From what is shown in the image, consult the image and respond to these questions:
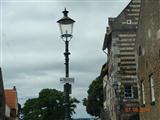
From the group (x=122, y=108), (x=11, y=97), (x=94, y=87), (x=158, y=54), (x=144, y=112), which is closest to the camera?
(x=158, y=54)

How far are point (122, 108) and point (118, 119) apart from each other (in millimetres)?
1061

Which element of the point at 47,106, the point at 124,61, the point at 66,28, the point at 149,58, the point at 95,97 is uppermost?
the point at 124,61

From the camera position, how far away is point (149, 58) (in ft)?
92.1

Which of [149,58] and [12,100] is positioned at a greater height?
[149,58]

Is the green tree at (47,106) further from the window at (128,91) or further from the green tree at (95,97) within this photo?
the window at (128,91)

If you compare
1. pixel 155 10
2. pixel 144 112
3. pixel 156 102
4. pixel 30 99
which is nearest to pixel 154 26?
pixel 155 10

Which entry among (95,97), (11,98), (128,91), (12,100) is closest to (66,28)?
(128,91)

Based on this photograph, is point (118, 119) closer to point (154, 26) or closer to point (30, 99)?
point (154, 26)

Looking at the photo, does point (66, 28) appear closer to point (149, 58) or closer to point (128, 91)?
point (149, 58)

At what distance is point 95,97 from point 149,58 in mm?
50673

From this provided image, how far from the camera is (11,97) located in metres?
86.9

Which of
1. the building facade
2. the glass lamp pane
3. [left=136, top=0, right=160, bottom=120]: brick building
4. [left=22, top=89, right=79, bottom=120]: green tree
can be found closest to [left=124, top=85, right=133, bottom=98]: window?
the building facade

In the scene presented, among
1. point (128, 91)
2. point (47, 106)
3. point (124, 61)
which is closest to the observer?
point (128, 91)

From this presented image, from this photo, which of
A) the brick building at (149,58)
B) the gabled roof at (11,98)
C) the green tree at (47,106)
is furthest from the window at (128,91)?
the green tree at (47,106)
